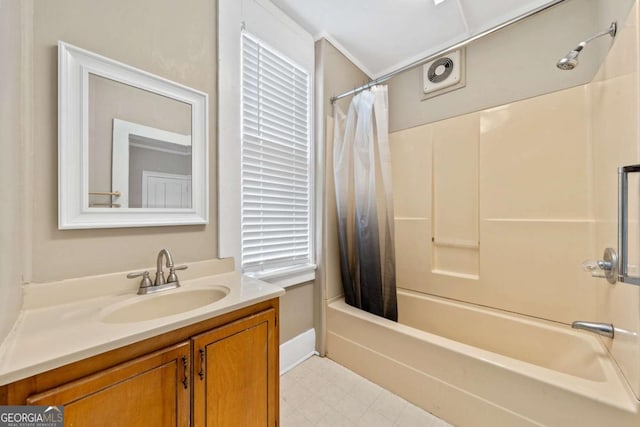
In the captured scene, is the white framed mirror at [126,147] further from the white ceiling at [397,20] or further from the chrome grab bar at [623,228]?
the chrome grab bar at [623,228]

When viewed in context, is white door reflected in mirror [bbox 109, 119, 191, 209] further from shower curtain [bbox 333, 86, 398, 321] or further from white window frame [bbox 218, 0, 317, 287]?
shower curtain [bbox 333, 86, 398, 321]

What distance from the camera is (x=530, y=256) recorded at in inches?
62.5

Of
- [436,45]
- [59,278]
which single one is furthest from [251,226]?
[436,45]

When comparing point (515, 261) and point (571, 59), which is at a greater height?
point (571, 59)

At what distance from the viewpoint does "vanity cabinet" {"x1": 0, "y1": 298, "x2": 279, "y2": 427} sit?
602 millimetres

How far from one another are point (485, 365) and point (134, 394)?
57.0 inches

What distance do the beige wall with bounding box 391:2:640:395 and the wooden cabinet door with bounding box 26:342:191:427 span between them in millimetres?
1646

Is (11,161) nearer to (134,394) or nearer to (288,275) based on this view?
(134,394)

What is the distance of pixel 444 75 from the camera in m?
2.02

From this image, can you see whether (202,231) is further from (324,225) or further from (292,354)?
(292,354)

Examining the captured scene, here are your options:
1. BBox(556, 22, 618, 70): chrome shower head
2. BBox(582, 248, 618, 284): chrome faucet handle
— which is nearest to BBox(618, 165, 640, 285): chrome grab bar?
BBox(582, 248, 618, 284): chrome faucet handle

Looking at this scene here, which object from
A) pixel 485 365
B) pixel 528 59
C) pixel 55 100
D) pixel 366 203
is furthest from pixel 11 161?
pixel 528 59

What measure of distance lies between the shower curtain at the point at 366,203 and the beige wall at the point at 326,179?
0.21ft

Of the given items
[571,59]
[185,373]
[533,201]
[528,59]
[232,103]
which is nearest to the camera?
[185,373]
